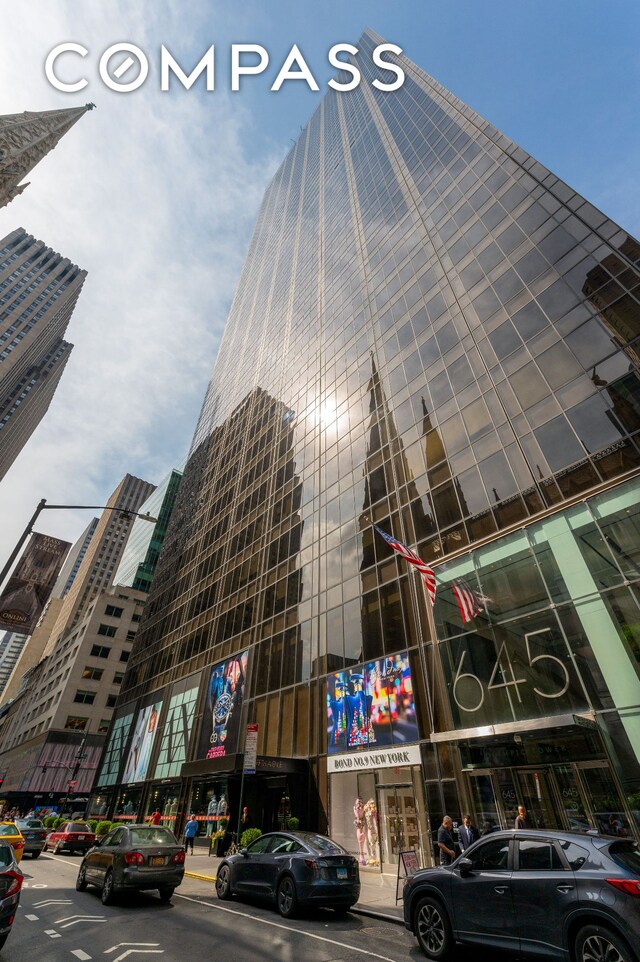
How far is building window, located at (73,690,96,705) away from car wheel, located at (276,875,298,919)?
75.1 meters

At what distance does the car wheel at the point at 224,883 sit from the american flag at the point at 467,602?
32.4 ft

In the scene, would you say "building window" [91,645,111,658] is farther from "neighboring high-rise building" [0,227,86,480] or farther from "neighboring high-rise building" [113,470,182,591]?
"neighboring high-rise building" [0,227,86,480]

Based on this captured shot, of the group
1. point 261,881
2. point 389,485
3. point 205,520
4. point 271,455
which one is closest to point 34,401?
point 205,520

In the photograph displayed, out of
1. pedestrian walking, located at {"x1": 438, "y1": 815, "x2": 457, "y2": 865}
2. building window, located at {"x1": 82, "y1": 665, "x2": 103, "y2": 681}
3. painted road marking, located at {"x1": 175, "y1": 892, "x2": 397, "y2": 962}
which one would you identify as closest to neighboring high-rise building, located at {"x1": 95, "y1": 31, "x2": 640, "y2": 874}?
pedestrian walking, located at {"x1": 438, "y1": 815, "x2": 457, "y2": 865}

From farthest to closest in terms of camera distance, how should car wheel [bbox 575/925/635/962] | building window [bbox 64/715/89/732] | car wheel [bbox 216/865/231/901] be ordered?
building window [bbox 64/715/89/732] < car wheel [bbox 216/865/231/901] < car wheel [bbox 575/925/635/962]

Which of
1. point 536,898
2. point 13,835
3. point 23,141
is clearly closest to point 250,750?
point 13,835

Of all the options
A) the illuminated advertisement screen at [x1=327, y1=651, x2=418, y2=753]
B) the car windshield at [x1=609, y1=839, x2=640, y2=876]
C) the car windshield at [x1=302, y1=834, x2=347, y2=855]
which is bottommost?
the car windshield at [x1=609, y1=839, x2=640, y2=876]

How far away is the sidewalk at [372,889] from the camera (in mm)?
9602

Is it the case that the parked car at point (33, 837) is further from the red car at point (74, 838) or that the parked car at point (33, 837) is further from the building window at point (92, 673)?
the building window at point (92, 673)

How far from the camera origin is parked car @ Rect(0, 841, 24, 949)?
6441mm

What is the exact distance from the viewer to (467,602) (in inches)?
632

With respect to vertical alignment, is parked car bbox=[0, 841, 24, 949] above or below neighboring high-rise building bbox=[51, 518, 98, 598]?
below

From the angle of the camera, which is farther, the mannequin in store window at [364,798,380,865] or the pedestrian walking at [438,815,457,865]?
the mannequin in store window at [364,798,380,865]

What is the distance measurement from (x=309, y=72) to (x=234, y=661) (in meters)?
29.6
